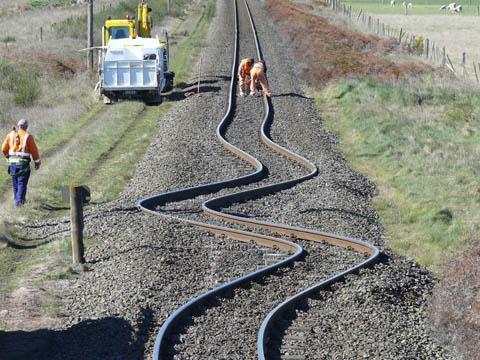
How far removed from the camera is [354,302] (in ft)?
42.3

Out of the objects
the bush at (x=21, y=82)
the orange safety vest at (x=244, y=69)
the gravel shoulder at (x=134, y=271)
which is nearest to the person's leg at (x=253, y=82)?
the orange safety vest at (x=244, y=69)

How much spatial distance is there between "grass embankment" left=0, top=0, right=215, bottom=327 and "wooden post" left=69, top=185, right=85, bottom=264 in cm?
22

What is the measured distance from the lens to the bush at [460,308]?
38.2 ft

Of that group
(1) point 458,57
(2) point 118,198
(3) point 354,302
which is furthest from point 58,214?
(1) point 458,57

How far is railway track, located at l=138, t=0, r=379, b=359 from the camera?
38.2 feet

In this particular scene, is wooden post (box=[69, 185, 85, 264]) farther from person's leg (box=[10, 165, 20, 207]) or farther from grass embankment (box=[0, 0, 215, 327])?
person's leg (box=[10, 165, 20, 207])

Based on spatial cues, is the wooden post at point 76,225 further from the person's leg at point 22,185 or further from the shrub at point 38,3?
the shrub at point 38,3

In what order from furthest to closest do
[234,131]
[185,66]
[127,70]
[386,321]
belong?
1. [185,66]
2. [127,70]
3. [234,131]
4. [386,321]

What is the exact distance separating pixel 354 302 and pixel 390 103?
64.2ft

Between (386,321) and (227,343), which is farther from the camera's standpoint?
(386,321)

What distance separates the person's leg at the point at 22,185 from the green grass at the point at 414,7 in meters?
88.2

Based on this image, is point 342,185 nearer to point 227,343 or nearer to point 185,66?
point 227,343

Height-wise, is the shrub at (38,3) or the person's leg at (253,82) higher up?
the person's leg at (253,82)

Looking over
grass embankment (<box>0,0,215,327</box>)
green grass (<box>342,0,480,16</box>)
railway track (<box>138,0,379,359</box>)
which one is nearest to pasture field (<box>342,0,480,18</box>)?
green grass (<box>342,0,480,16</box>)
